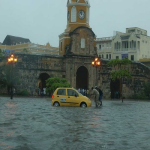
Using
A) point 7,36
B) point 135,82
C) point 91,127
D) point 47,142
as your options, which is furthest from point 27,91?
point 7,36

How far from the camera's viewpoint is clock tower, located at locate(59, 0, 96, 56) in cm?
5181

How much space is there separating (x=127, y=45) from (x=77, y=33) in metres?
34.1

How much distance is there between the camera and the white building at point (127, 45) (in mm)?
81500

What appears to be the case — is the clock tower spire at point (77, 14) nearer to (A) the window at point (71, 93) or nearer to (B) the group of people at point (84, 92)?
(B) the group of people at point (84, 92)

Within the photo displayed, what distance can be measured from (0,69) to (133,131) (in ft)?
126

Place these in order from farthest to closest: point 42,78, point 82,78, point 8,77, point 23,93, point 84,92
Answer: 1. point 82,78
2. point 42,78
3. point 84,92
4. point 8,77
5. point 23,93

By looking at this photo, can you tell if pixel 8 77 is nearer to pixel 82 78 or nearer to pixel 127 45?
pixel 82 78

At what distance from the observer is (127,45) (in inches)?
3290

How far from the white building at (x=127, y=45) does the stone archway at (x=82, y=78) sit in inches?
1139

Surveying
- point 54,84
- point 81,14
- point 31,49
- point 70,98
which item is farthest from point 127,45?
point 70,98

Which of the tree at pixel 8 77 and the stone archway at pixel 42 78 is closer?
the tree at pixel 8 77

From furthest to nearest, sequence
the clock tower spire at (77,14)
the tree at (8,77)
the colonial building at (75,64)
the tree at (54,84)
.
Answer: the clock tower spire at (77,14) → the colonial building at (75,64) → the tree at (8,77) → the tree at (54,84)

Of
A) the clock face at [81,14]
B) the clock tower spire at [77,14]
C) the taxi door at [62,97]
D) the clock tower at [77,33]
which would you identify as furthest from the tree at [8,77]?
the taxi door at [62,97]

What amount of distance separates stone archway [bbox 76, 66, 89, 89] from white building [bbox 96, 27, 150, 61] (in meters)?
28.9
